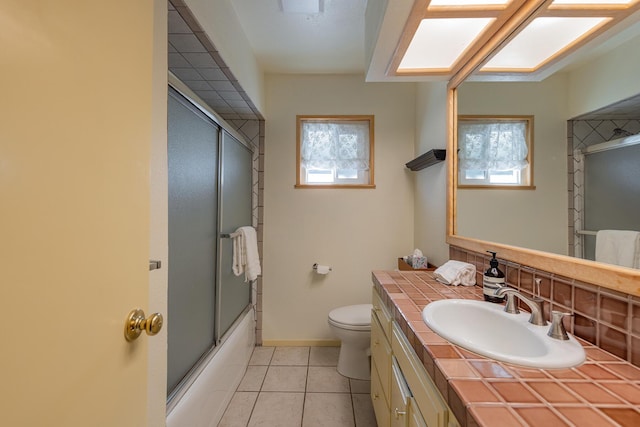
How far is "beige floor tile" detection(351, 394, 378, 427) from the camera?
1.54 m

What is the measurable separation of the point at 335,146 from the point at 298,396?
1981 millimetres

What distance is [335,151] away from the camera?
241 cm

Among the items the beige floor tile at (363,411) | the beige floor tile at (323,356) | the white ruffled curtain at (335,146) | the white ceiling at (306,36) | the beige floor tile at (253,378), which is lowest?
the beige floor tile at (363,411)

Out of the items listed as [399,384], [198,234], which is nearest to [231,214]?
[198,234]

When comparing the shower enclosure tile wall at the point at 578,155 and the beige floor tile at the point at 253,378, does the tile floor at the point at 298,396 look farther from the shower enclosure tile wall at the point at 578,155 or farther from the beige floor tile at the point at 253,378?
the shower enclosure tile wall at the point at 578,155

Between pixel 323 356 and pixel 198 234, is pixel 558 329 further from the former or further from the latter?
pixel 323 356

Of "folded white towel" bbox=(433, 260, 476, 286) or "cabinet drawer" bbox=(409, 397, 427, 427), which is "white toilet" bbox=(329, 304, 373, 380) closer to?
"folded white towel" bbox=(433, 260, 476, 286)

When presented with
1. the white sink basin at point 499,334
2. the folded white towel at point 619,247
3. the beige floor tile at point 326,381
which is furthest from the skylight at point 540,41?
the beige floor tile at point 326,381

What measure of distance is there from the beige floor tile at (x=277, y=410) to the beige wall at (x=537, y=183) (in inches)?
59.0

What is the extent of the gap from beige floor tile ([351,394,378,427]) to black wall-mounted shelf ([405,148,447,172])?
1.66 metres

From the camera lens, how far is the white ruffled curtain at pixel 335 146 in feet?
7.90

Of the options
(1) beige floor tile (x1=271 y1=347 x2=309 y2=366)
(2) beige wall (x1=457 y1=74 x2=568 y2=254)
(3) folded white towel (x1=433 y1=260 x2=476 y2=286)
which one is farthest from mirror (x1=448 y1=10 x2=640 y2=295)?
(1) beige floor tile (x1=271 y1=347 x2=309 y2=366)

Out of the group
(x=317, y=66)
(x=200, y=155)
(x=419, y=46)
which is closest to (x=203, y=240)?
(x=200, y=155)

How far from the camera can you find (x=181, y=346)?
3.95 ft
